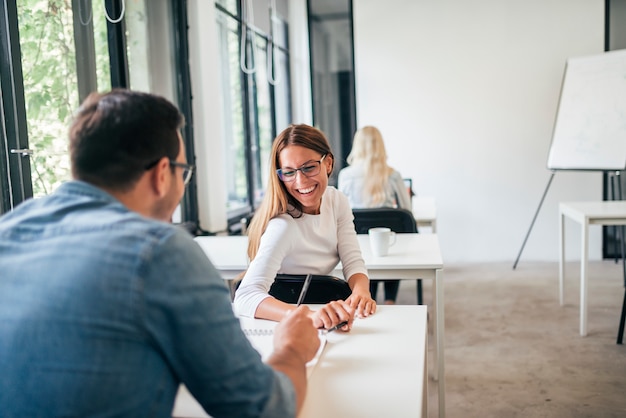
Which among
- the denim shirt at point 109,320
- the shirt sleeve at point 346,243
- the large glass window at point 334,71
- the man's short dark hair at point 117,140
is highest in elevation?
the large glass window at point 334,71

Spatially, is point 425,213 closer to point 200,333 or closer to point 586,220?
point 586,220

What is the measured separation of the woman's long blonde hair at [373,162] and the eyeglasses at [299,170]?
1823mm

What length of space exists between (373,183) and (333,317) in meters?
2.33

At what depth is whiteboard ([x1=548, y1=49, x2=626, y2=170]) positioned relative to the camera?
4.57 meters

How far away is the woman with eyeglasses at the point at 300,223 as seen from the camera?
1.81m

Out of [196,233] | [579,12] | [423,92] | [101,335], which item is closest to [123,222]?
[101,335]

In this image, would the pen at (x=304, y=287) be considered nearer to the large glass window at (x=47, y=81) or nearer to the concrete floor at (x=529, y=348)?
the concrete floor at (x=529, y=348)

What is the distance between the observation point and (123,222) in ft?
2.52

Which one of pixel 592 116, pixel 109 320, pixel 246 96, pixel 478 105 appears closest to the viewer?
pixel 109 320

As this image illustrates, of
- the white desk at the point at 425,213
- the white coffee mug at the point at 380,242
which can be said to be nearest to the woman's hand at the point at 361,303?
the white coffee mug at the point at 380,242

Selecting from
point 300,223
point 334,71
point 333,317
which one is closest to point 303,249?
point 300,223

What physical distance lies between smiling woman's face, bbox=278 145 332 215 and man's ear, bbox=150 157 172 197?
1.05m

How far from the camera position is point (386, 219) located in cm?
318

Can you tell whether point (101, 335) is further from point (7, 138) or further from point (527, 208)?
point (527, 208)
